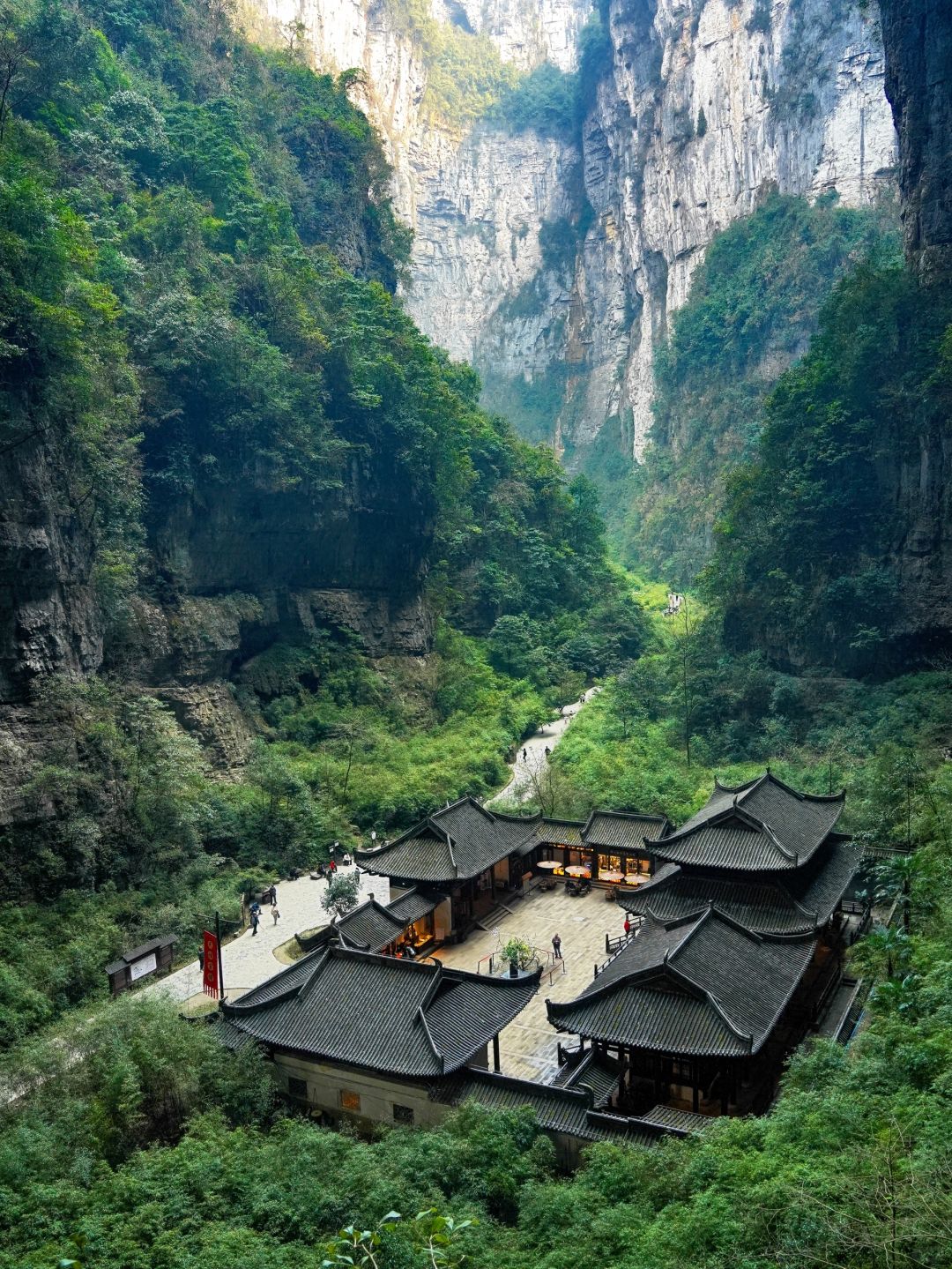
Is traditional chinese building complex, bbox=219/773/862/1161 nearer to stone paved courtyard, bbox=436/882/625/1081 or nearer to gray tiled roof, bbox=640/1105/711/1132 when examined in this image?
gray tiled roof, bbox=640/1105/711/1132

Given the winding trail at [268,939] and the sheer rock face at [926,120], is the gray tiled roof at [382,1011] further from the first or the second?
the sheer rock face at [926,120]

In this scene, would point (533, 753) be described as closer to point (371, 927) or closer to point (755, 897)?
point (371, 927)

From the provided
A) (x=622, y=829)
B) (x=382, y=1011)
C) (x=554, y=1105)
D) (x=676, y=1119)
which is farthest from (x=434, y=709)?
(x=676, y=1119)

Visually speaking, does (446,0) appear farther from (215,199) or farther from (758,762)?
(758,762)

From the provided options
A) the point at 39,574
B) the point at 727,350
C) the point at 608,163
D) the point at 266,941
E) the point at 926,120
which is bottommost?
the point at 266,941

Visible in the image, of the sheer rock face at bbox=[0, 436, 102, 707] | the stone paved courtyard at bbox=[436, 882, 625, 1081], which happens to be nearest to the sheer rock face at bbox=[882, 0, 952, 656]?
the stone paved courtyard at bbox=[436, 882, 625, 1081]
